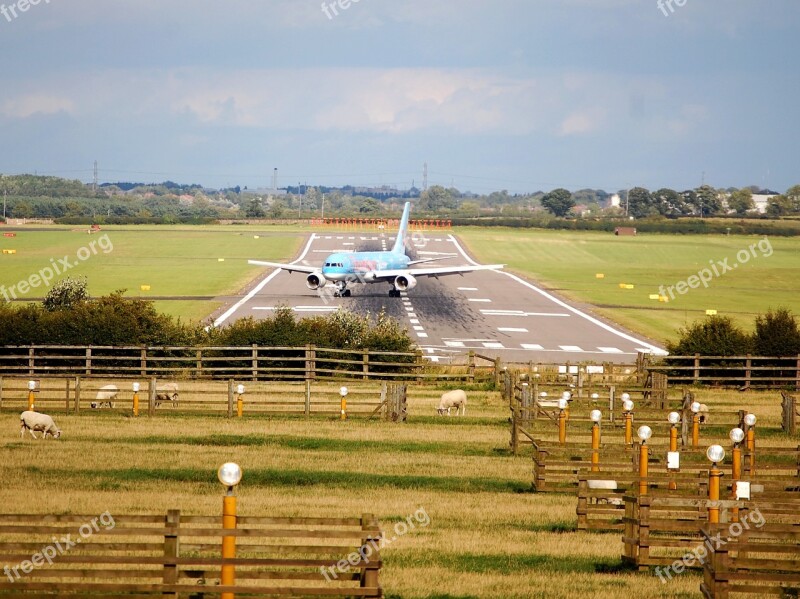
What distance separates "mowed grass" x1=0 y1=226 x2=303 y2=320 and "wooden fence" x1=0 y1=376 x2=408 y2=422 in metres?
26.0

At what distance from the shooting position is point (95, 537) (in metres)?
16.2

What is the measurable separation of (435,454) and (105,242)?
12196cm

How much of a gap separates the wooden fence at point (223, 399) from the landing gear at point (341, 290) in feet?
130

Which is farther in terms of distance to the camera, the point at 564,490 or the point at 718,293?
the point at 718,293

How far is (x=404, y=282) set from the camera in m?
83.0

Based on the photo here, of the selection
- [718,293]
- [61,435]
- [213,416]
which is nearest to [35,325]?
[213,416]

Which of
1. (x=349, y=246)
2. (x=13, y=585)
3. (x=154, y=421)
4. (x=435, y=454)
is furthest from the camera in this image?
(x=349, y=246)

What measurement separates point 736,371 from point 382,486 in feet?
88.8

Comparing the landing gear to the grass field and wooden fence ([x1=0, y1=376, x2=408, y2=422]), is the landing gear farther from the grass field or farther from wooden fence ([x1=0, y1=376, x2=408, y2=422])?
the grass field

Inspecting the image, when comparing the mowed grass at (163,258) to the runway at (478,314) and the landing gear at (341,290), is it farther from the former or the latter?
the landing gear at (341,290)

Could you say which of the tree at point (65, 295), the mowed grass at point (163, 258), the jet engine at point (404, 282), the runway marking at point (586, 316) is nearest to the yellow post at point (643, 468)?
the runway marking at point (586, 316)

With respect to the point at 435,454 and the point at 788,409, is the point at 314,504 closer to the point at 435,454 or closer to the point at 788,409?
the point at 435,454

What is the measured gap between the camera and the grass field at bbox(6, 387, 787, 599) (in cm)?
1548

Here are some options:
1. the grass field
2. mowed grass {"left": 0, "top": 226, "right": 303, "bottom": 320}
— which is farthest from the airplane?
the grass field
